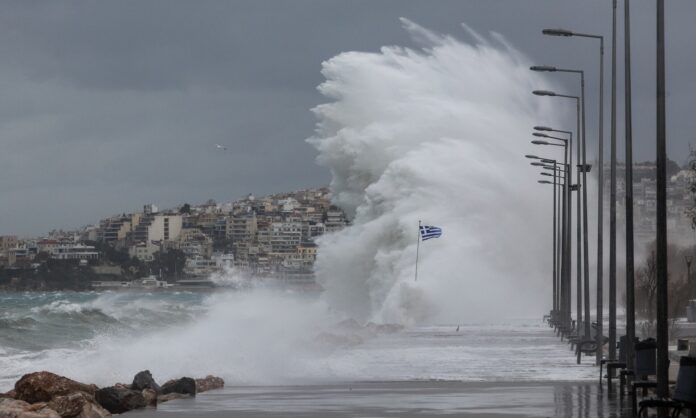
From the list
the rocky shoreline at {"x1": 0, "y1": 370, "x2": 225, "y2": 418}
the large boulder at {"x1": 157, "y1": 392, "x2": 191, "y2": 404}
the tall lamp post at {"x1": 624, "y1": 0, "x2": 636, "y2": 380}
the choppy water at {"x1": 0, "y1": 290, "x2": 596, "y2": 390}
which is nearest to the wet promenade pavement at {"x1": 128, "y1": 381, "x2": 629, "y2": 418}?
the large boulder at {"x1": 157, "y1": 392, "x2": 191, "y2": 404}

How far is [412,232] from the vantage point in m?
71.4

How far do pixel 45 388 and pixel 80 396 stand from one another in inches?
103

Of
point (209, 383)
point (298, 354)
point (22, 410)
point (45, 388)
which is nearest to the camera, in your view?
point (22, 410)

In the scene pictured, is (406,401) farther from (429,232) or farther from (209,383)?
(429,232)

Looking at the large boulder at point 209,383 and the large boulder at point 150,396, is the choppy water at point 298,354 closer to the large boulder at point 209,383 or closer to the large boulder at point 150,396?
the large boulder at point 209,383

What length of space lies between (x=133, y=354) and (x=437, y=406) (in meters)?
16.7

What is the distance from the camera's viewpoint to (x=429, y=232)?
219 ft

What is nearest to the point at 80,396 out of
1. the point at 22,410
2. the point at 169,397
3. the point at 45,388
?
the point at 22,410

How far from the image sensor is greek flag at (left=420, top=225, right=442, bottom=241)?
66250mm

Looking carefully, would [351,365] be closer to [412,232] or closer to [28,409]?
[28,409]

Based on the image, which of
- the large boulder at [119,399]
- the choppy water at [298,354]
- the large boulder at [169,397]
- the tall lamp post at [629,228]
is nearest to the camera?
the large boulder at [119,399]

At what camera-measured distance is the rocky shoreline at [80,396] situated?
65.0 ft

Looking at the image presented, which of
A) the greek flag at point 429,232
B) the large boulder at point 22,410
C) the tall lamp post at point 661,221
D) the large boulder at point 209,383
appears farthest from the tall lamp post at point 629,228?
the greek flag at point 429,232

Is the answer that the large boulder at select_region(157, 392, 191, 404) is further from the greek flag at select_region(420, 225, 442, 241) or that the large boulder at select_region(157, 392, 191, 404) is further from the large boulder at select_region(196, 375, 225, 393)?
the greek flag at select_region(420, 225, 442, 241)
